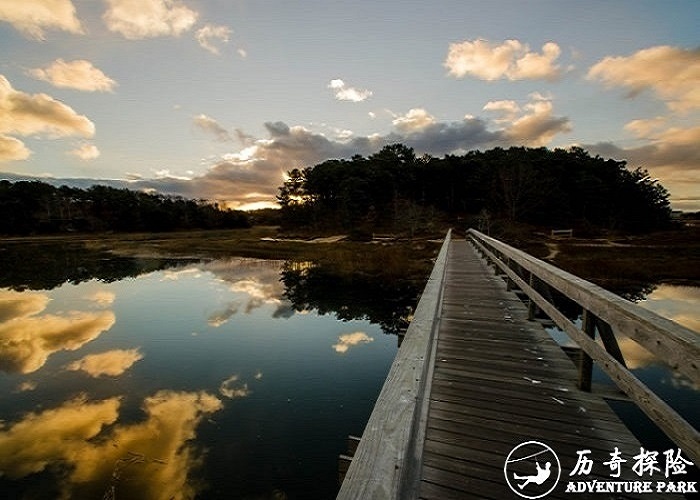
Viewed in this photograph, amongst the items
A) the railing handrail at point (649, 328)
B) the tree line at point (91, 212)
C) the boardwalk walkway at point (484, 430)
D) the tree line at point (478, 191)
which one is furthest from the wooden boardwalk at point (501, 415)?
the tree line at point (91, 212)

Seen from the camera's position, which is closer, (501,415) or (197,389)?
(501,415)

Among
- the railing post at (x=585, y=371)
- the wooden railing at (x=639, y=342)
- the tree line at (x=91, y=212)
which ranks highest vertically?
the tree line at (x=91, y=212)

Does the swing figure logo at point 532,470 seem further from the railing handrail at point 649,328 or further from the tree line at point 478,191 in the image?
the tree line at point 478,191

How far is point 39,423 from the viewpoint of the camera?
643cm

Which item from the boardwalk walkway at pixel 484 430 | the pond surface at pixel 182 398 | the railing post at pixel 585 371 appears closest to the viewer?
the boardwalk walkway at pixel 484 430

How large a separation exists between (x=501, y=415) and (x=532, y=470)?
696 millimetres

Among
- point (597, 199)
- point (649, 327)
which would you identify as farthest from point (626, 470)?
point (597, 199)

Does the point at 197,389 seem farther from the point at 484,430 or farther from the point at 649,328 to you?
the point at 649,328

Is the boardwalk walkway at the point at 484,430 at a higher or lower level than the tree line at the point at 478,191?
lower

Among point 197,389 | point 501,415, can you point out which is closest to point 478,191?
point 197,389

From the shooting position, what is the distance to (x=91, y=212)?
8669cm

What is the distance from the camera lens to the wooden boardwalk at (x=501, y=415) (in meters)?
2.42

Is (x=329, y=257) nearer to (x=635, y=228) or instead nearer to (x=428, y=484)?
(x=428, y=484)

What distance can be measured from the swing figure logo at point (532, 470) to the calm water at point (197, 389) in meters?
3.27
